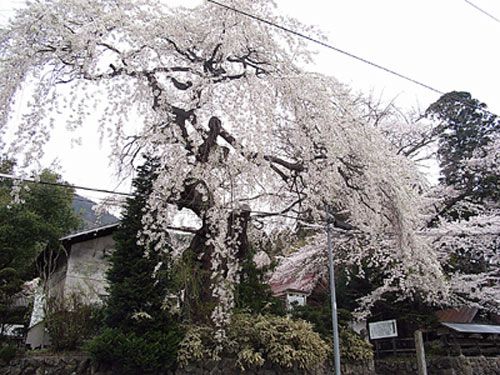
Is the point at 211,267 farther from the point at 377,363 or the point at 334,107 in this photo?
the point at 377,363

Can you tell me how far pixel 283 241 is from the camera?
9.96m

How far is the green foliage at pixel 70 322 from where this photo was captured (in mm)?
6750

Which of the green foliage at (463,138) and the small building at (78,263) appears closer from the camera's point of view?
the small building at (78,263)

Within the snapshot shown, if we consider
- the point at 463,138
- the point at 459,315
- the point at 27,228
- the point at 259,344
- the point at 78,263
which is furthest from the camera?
the point at 459,315

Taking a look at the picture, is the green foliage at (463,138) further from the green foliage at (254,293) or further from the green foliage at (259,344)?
the green foliage at (259,344)

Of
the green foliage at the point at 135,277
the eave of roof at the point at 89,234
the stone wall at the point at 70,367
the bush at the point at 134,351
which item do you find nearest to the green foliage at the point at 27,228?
the eave of roof at the point at 89,234

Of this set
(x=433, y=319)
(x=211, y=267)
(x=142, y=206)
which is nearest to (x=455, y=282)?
(x=433, y=319)

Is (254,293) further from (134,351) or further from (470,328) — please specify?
(470,328)

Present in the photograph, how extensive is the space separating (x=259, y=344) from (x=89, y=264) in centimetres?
563

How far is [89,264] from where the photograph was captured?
10.4 metres

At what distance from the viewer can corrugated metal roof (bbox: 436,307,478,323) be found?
1288 cm

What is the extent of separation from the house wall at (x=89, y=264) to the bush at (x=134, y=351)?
437 cm

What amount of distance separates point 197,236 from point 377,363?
628 centimetres

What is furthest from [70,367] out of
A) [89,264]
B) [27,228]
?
[27,228]
